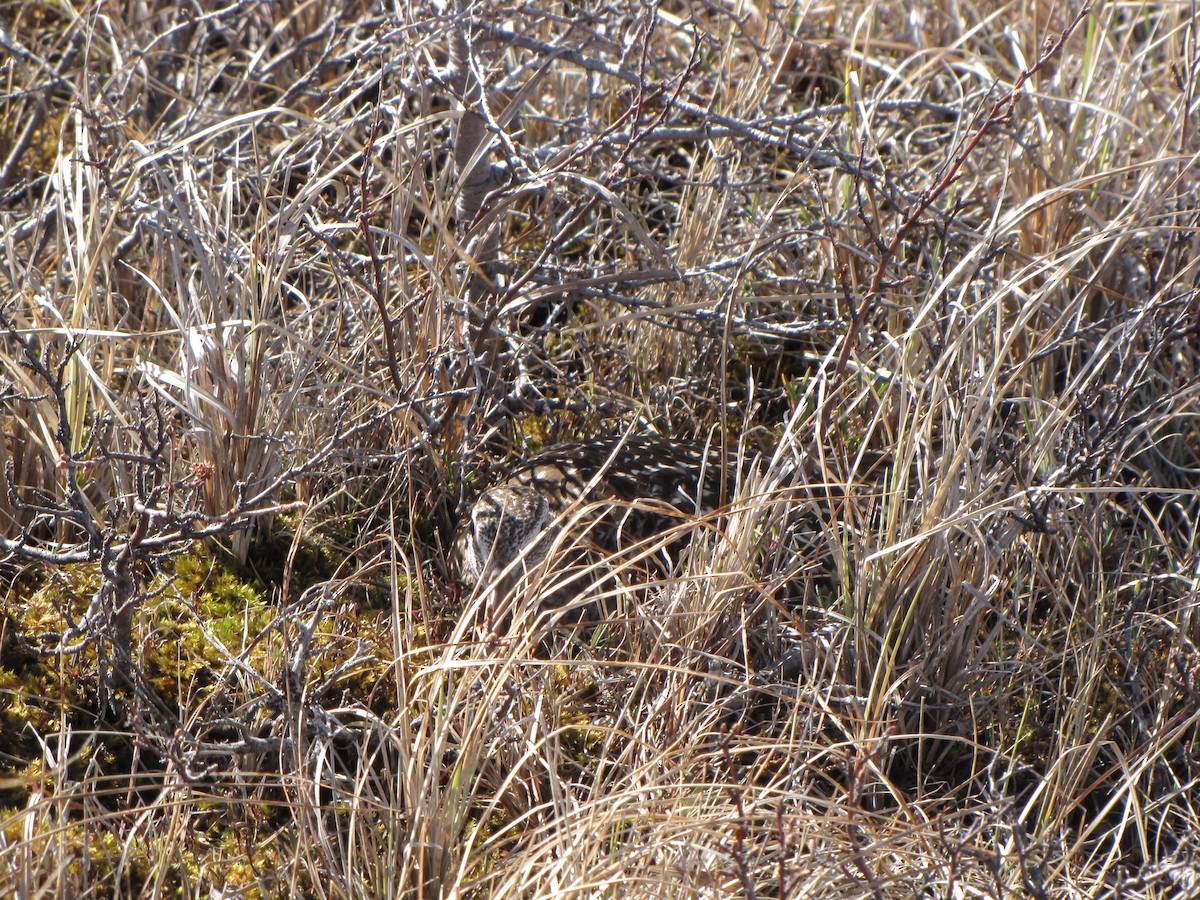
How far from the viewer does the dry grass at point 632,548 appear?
256 cm

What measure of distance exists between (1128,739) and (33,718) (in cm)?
279

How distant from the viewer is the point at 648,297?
4230 mm

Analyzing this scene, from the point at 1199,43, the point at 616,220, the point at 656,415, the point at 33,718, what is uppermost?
the point at 1199,43

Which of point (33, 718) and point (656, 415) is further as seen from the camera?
point (656, 415)

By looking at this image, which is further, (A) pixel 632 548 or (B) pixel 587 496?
(B) pixel 587 496

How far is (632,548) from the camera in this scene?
281cm

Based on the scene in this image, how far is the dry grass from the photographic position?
8.39 ft

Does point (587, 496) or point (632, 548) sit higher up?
point (632, 548)

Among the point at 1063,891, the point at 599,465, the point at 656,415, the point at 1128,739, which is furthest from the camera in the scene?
the point at 656,415

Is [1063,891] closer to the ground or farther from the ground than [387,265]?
closer to the ground

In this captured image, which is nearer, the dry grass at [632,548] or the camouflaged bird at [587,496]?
the dry grass at [632,548]

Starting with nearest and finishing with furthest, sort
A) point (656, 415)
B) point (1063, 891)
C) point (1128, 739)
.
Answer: point (1063, 891) → point (1128, 739) → point (656, 415)

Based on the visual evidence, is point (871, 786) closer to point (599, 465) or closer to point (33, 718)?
point (599, 465)

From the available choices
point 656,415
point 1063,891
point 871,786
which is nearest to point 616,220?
point 656,415
